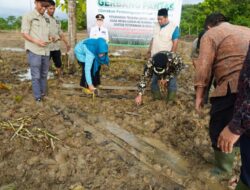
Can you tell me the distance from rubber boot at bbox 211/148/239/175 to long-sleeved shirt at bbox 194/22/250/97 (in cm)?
70

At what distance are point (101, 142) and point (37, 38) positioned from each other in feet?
6.89

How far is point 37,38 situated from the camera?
516cm

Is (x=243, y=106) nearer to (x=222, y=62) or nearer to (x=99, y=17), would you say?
(x=222, y=62)

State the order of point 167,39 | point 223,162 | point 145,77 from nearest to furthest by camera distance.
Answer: point 223,162 → point 145,77 → point 167,39

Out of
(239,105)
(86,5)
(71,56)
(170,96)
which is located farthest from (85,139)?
(86,5)

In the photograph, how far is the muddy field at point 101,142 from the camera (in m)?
3.30

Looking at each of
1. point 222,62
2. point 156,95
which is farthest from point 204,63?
point 156,95

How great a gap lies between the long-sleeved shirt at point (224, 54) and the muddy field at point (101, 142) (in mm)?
1096

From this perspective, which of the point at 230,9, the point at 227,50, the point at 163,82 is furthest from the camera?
the point at 230,9

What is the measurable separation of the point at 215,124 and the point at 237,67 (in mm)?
626

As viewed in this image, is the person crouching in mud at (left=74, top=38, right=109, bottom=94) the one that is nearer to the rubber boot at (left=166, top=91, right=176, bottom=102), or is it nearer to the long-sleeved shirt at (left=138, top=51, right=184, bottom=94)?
the long-sleeved shirt at (left=138, top=51, right=184, bottom=94)

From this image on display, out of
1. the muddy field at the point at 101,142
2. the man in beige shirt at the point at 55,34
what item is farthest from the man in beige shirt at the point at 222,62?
the man in beige shirt at the point at 55,34

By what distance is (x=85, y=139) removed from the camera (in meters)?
4.18

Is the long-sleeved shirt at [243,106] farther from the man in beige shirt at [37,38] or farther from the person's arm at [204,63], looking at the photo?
the man in beige shirt at [37,38]
